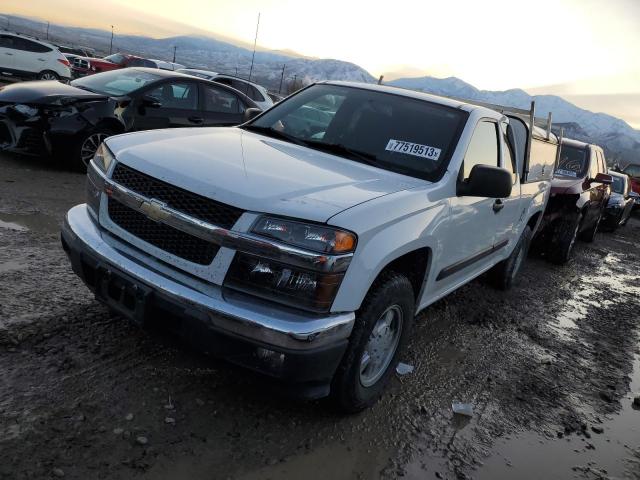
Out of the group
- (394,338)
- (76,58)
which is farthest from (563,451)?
(76,58)

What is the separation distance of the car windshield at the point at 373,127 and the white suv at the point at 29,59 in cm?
Answer: 1484

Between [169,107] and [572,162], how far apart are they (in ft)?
20.7

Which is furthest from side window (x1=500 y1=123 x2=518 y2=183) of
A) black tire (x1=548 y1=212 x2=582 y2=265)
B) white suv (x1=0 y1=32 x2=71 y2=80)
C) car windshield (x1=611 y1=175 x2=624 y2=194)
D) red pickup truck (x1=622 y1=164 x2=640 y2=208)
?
red pickup truck (x1=622 y1=164 x2=640 y2=208)

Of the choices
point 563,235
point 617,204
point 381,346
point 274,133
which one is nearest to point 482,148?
point 274,133

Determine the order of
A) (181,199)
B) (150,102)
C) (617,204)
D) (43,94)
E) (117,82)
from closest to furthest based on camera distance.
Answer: (181,199) → (43,94) → (150,102) → (117,82) → (617,204)

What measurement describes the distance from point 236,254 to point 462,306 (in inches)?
134

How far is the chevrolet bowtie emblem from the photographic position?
251 cm

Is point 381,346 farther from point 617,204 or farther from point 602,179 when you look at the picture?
point 617,204

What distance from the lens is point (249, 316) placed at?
227 cm

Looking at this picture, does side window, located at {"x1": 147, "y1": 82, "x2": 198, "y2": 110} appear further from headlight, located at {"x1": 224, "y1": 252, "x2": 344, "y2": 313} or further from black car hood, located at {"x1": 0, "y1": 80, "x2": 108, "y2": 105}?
headlight, located at {"x1": 224, "y1": 252, "x2": 344, "y2": 313}

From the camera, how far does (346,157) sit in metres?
3.39

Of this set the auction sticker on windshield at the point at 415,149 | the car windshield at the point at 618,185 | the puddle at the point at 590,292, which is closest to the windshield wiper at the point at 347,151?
the auction sticker on windshield at the point at 415,149

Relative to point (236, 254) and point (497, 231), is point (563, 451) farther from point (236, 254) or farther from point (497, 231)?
point (236, 254)

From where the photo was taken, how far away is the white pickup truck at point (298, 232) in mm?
2320
